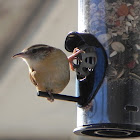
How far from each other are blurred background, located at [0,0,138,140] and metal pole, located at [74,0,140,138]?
4.91 metres

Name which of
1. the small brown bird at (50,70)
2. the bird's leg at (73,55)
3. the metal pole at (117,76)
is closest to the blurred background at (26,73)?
the bird's leg at (73,55)

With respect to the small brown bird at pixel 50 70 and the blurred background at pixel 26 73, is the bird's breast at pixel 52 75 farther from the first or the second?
the blurred background at pixel 26 73

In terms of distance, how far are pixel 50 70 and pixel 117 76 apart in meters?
0.57

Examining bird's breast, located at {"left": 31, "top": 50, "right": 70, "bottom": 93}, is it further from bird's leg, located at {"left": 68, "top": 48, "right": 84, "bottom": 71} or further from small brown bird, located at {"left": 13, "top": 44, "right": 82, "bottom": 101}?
bird's leg, located at {"left": 68, "top": 48, "right": 84, "bottom": 71}

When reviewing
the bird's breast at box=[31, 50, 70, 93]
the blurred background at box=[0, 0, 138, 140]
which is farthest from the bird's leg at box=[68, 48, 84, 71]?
the blurred background at box=[0, 0, 138, 140]

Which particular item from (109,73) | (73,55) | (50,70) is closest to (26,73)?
(73,55)

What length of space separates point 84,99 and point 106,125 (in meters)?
0.41

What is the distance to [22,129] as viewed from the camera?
466 inches

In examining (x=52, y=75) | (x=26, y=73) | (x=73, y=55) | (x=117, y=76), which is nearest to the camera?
(x=117, y=76)

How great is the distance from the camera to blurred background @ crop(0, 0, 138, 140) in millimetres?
10774

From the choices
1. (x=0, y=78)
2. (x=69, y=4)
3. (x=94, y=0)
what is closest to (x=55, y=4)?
(x=69, y=4)

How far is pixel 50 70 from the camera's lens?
562 cm

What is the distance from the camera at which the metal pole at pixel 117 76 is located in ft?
17.7

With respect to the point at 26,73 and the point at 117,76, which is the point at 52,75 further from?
the point at 26,73
